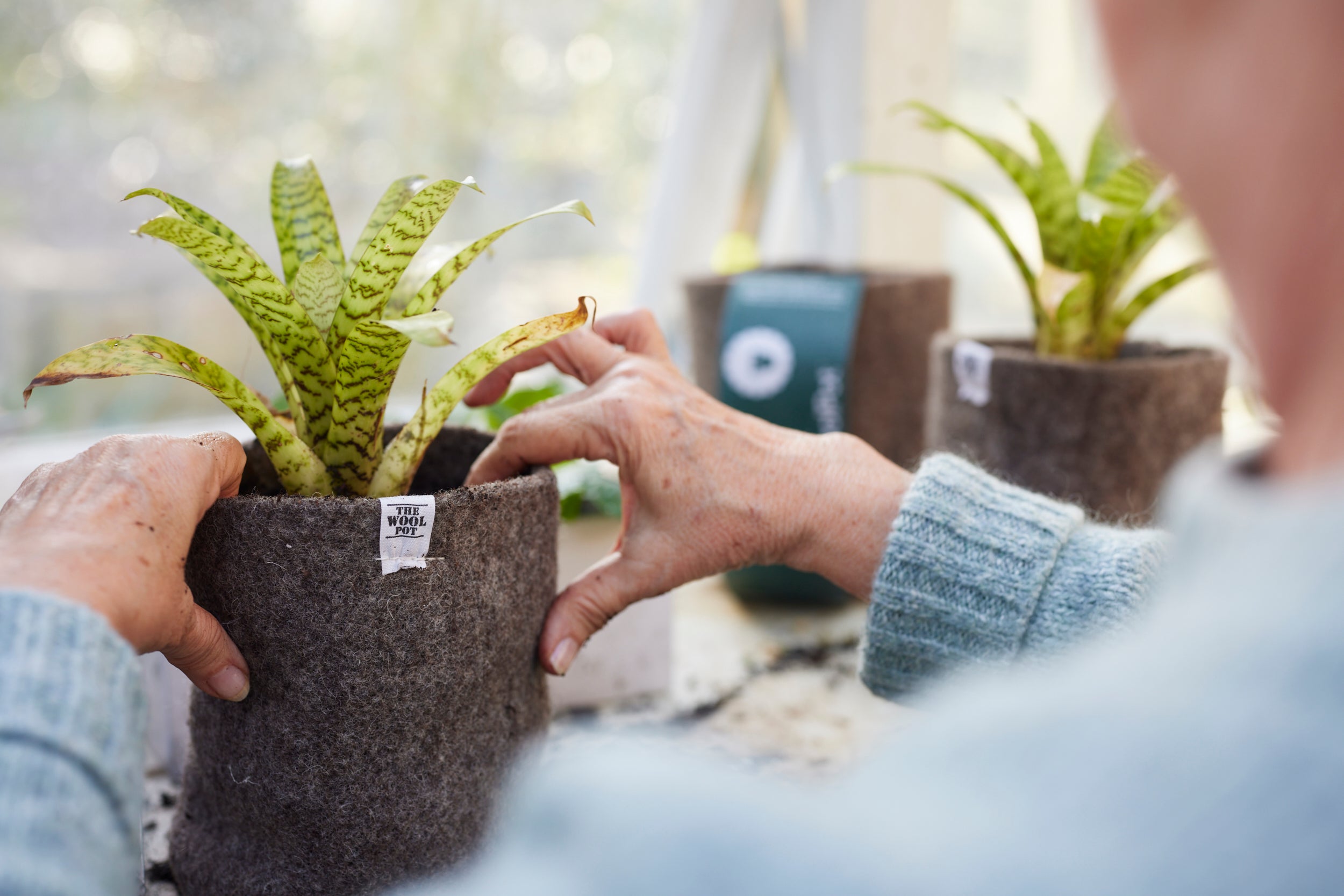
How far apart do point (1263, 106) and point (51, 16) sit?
4.27 feet

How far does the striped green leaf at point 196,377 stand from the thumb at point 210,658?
0.25 feet

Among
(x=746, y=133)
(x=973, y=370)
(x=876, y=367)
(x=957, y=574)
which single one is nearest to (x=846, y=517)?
(x=957, y=574)

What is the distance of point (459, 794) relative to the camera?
0.41m

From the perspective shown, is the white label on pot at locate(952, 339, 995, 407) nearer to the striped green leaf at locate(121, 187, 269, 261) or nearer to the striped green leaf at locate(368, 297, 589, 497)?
the striped green leaf at locate(368, 297, 589, 497)

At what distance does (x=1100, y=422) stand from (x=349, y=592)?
0.57 metres

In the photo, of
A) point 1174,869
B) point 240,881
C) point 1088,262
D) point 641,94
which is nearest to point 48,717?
point 240,881

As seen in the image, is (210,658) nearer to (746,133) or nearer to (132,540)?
(132,540)

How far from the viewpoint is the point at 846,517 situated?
0.53m

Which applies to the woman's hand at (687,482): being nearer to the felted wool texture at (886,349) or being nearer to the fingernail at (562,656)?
the fingernail at (562,656)

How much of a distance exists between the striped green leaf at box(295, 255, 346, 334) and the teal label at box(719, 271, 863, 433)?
0.50 meters

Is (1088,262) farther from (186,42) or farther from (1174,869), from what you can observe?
(186,42)

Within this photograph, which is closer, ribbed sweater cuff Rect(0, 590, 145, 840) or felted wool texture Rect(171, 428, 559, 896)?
ribbed sweater cuff Rect(0, 590, 145, 840)

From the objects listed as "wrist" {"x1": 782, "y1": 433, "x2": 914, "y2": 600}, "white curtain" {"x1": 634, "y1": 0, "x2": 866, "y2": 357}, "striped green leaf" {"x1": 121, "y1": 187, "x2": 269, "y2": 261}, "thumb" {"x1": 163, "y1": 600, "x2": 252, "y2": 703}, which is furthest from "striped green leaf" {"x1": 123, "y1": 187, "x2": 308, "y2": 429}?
"white curtain" {"x1": 634, "y1": 0, "x2": 866, "y2": 357}

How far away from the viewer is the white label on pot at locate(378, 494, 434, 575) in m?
0.37
